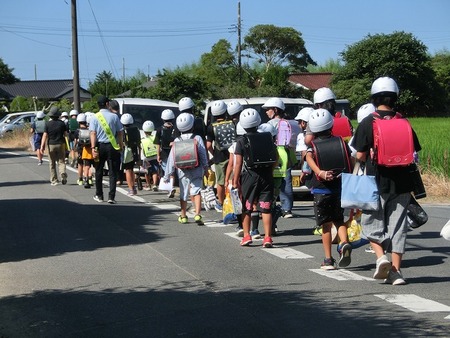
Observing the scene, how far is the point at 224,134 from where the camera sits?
1345 centimetres

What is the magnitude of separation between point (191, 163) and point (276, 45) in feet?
216

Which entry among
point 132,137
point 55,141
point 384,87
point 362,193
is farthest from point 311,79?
point 362,193

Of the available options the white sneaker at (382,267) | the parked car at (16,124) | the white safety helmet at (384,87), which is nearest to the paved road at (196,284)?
the white sneaker at (382,267)

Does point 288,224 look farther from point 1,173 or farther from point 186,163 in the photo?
point 1,173

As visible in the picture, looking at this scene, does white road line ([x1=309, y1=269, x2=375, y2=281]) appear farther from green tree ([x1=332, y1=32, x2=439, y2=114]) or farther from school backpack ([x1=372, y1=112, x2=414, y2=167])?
green tree ([x1=332, y1=32, x2=439, y2=114])

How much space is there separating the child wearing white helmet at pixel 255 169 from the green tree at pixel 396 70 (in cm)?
4827

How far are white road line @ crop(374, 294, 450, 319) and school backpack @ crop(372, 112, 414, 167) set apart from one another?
122cm

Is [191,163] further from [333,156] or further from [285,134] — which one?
[333,156]

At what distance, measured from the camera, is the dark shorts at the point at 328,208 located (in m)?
9.00

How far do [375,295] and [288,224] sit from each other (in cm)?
537

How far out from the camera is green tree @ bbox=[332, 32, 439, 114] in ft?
196

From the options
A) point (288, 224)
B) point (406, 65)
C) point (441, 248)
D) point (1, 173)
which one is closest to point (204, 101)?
point (1, 173)

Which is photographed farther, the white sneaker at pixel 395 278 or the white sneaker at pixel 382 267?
the white sneaker at pixel 395 278

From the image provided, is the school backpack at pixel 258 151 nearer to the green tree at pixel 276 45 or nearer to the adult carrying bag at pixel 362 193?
the adult carrying bag at pixel 362 193
